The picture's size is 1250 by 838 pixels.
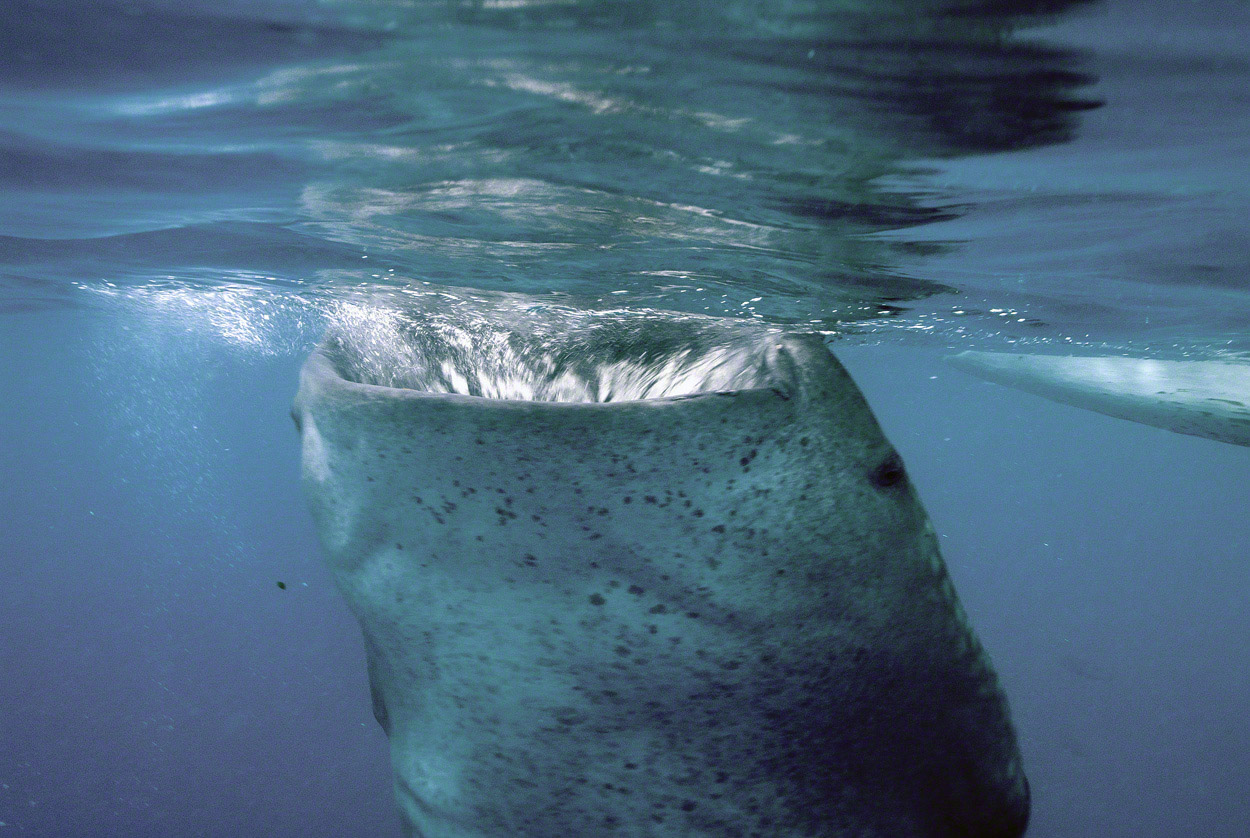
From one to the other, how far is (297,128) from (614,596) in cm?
422

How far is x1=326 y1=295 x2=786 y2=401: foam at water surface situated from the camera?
8.32ft

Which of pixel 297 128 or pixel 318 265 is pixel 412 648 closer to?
pixel 297 128

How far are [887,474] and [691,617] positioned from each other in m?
0.60

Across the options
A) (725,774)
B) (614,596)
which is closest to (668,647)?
(614,596)

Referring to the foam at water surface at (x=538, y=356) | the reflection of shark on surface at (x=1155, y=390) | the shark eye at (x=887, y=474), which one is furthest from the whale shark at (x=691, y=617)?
the reflection of shark on surface at (x=1155, y=390)

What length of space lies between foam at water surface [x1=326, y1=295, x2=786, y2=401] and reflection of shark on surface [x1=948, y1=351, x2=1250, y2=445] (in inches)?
377

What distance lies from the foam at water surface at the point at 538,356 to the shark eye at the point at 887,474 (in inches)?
19.9

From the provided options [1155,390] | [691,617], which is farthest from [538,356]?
[1155,390]

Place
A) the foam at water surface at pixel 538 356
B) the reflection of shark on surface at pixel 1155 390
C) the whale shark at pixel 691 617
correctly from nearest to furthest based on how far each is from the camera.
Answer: the whale shark at pixel 691 617 < the foam at water surface at pixel 538 356 < the reflection of shark on surface at pixel 1155 390

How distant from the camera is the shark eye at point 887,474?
1.86 meters

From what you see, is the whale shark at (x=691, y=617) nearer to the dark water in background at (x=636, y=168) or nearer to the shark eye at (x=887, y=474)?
the shark eye at (x=887, y=474)

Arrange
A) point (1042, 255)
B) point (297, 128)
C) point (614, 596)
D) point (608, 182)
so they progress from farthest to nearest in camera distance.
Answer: point (1042, 255) < point (608, 182) < point (297, 128) < point (614, 596)

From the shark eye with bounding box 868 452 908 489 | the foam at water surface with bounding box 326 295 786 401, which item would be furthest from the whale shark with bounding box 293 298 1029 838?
the foam at water surface with bounding box 326 295 786 401

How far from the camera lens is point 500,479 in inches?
72.6
